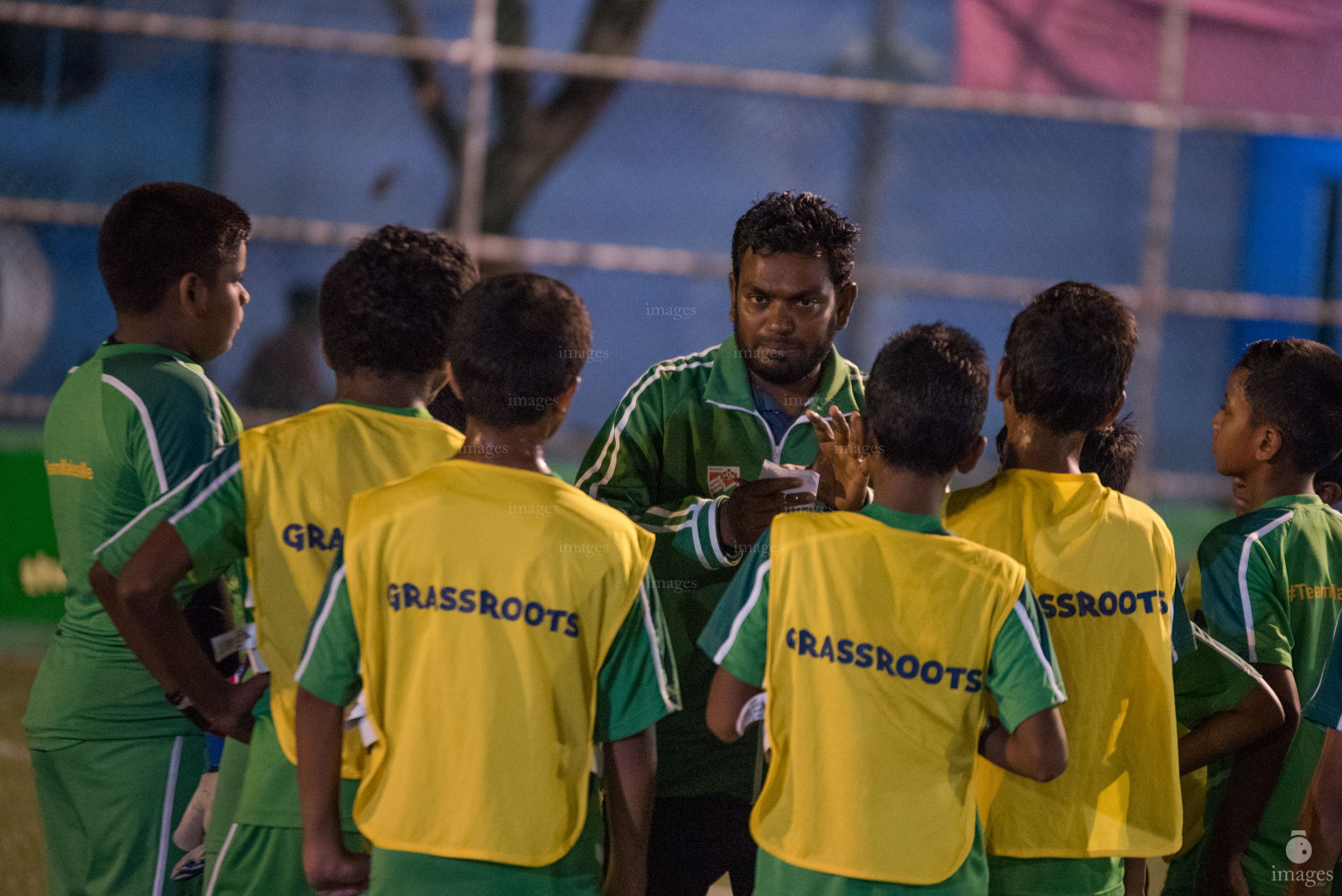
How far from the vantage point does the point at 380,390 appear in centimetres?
229

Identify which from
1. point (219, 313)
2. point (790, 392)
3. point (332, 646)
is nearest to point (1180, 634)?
point (790, 392)

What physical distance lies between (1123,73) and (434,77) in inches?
192

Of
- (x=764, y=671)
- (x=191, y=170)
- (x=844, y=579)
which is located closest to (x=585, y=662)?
(x=764, y=671)

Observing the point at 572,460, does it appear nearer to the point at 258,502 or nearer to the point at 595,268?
the point at 595,268

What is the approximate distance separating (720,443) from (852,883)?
1196 millimetres

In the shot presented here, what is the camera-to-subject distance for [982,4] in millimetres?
8688

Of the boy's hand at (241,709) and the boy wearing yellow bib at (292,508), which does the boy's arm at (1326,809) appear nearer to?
the boy wearing yellow bib at (292,508)

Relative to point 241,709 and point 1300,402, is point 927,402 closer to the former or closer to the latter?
point 1300,402

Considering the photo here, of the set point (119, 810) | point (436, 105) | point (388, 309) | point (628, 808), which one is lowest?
point (119, 810)

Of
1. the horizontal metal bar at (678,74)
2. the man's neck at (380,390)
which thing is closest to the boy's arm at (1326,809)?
the man's neck at (380,390)

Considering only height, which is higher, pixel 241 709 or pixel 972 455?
pixel 972 455

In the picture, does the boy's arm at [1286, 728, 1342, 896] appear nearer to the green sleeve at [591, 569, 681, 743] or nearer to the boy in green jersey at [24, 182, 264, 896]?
the green sleeve at [591, 569, 681, 743]

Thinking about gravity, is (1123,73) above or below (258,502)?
above

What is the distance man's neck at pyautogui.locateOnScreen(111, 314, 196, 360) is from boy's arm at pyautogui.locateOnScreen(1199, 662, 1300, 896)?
2.52m
